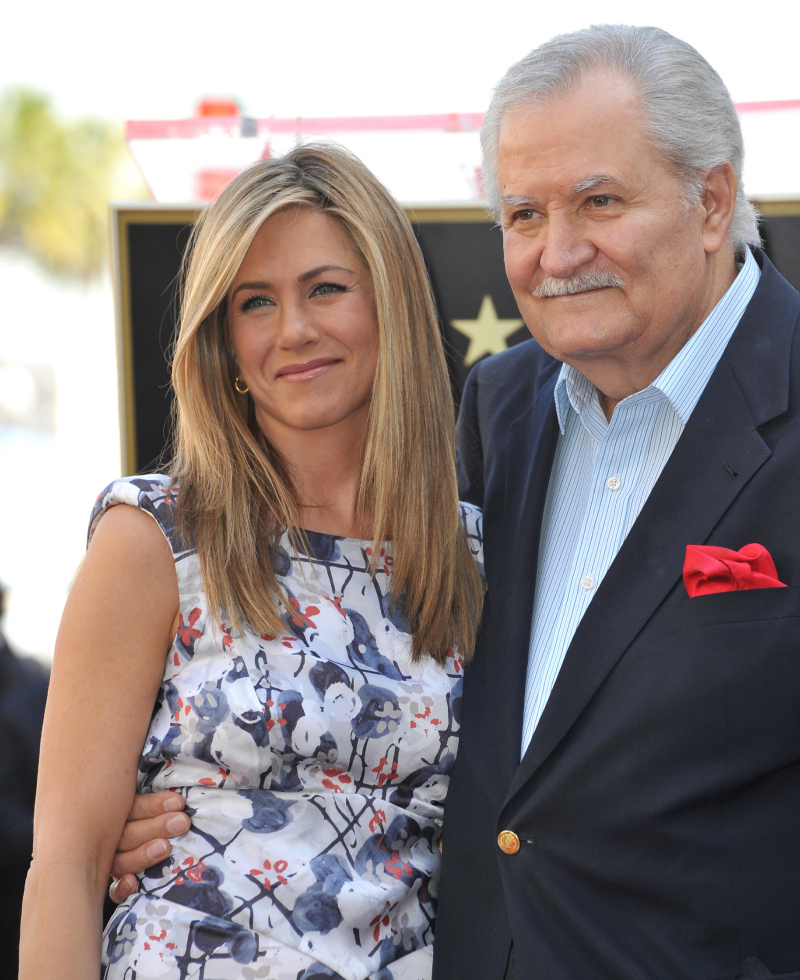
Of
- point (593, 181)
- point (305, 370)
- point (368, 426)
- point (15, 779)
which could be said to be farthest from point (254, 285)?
point (15, 779)

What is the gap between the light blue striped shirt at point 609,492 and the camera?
191 centimetres

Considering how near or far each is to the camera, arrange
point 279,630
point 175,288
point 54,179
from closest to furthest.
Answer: point 279,630 → point 175,288 → point 54,179

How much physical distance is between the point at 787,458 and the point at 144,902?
51.7 inches

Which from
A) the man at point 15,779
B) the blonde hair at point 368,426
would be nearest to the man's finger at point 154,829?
the blonde hair at point 368,426

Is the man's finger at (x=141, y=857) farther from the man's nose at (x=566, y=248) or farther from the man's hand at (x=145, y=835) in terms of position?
the man's nose at (x=566, y=248)

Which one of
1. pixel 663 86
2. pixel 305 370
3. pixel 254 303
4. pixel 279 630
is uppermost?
pixel 663 86

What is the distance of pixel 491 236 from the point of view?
8.75ft

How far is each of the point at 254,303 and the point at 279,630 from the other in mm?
663

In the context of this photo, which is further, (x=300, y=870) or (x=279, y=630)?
(x=279, y=630)

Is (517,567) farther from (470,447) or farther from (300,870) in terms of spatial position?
(300,870)

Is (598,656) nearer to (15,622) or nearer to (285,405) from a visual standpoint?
(285,405)

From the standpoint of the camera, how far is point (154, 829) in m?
1.82

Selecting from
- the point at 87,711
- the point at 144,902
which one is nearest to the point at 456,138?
the point at 87,711

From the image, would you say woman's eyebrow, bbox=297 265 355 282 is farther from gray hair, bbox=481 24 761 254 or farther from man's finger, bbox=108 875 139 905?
man's finger, bbox=108 875 139 905
